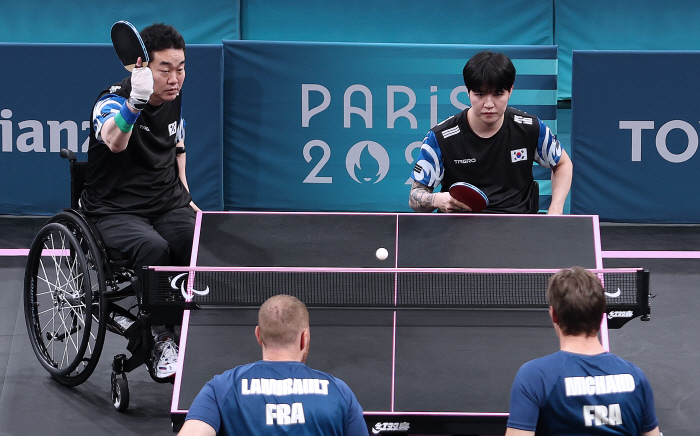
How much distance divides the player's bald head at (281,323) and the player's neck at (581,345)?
811 mm

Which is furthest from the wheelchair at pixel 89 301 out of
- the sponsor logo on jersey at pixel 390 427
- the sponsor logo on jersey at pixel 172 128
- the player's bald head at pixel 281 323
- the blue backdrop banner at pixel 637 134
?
the blue backdrop banner at pixel 637 134

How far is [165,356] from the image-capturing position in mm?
4520

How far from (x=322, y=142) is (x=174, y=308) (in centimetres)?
483

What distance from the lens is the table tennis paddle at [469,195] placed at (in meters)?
4.02

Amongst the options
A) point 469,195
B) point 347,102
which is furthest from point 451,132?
point 347,102

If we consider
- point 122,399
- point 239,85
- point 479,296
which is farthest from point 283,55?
point 479,296

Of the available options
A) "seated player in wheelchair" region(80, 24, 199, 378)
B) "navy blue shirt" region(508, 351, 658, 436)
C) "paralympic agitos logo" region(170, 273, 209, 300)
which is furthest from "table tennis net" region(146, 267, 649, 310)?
"navy blue shirt" region(508, 351, 658, 436)

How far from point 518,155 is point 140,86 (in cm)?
192

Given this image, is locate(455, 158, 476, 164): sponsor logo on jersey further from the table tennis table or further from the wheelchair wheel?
the wheelchair wheel

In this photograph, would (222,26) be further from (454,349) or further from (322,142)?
(454,349)

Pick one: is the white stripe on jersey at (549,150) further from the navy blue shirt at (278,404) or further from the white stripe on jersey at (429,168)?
the navy blue shirt at (278,404)

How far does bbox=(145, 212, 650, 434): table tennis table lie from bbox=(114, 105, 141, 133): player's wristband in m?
0.68

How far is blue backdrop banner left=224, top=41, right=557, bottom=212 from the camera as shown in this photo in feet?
27.5

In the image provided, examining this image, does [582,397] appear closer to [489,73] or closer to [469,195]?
[469,195]
